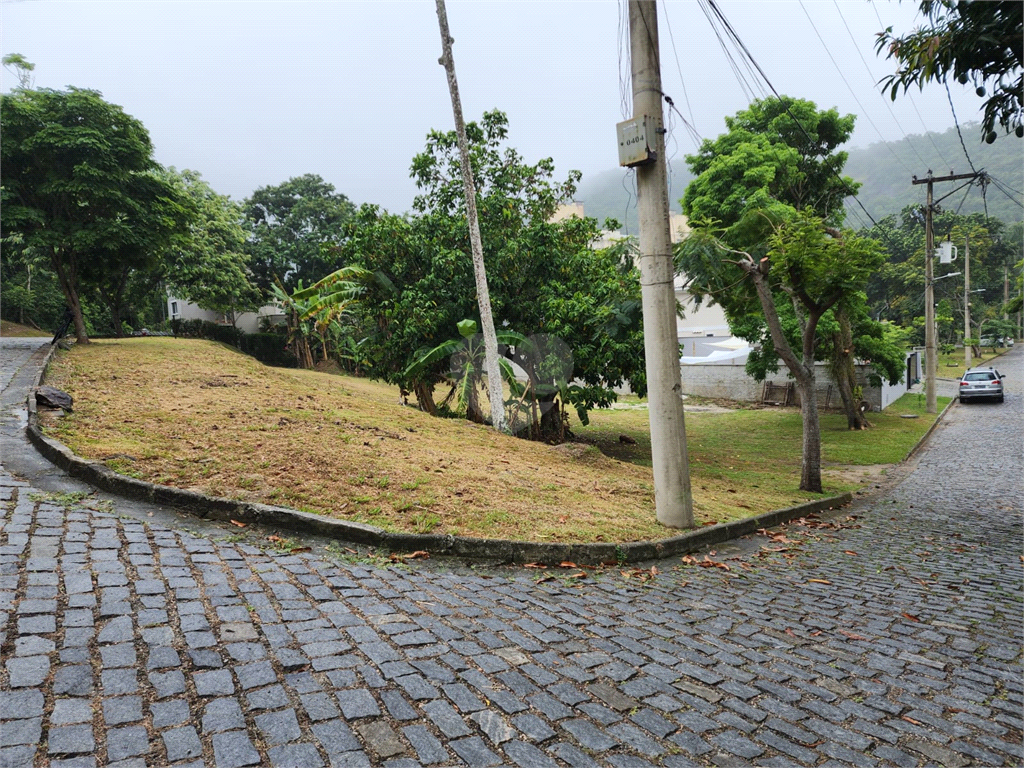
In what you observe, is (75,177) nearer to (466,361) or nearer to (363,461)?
(466,361)

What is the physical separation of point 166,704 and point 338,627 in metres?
0.99

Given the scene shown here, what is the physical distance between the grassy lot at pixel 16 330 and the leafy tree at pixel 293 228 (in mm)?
11835

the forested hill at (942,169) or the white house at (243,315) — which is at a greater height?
the forested hill at (942,169)

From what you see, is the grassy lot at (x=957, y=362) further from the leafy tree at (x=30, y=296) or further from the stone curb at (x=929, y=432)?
the leafy tree at (x=30, y=296)

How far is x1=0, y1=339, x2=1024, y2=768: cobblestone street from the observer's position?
8.32ft

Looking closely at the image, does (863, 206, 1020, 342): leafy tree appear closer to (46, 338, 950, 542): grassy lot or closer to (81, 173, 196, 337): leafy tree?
(46, 338, 950, 542): grassy lot

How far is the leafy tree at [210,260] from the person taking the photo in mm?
29781

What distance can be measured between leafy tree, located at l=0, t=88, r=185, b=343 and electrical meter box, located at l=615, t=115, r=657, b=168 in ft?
43.4

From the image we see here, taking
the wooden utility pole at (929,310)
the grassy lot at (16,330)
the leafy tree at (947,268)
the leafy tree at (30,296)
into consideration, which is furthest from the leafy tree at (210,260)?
the leafy tree at (947,268)

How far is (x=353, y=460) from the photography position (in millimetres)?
7105

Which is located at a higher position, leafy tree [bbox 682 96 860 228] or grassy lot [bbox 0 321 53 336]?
leafy tree [bbox 682 96 860 228]

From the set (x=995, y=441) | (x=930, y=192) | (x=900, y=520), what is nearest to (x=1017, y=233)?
(x=930, y=192)

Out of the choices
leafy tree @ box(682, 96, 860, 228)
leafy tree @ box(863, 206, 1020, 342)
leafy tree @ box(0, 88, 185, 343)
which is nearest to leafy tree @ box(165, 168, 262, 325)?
leafy tree @ box(0, 88, 185, 343)

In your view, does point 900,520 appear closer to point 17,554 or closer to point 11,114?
point 17,554
